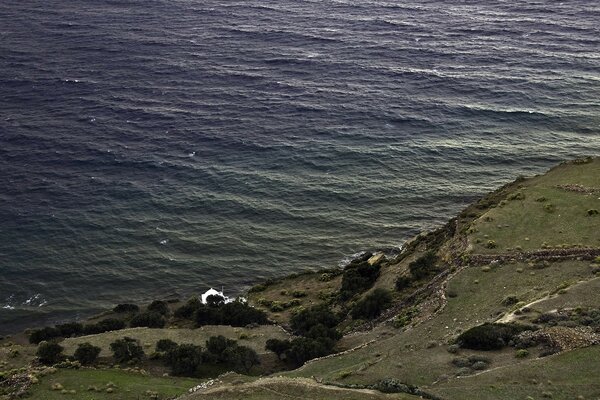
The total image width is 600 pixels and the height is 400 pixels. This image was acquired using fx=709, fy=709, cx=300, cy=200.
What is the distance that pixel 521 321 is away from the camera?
61562 millimetres

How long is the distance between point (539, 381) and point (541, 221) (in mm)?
35652

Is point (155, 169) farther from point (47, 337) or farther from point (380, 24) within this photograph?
point (380, 24)

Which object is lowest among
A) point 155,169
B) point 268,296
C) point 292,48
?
point 268,296

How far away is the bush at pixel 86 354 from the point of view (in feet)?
232

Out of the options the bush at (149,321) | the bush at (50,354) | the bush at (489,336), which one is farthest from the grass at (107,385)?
the bush at (489,336)

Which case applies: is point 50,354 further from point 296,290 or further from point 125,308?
point 296,290

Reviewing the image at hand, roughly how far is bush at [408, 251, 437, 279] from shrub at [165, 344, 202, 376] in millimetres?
25873

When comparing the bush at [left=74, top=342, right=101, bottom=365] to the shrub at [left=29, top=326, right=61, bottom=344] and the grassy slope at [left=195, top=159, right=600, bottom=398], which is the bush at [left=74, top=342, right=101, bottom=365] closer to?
the shrub at [left=29, top=326, right=61, bottom=344]

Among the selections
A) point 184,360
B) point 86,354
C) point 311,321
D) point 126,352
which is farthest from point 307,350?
point 86,354

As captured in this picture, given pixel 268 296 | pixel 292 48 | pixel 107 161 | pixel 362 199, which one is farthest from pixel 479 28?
pixel 268 296

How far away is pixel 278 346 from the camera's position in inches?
2793

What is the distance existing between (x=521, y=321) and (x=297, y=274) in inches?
1607

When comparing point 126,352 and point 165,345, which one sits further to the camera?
point 165,345

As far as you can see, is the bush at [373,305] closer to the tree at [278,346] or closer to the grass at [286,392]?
the tree at [278,346]
